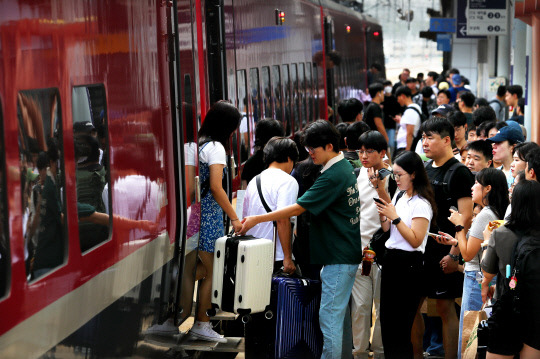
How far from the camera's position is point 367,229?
652 centimetres

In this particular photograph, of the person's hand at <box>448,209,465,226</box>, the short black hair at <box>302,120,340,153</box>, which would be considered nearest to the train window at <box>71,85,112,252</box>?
the short black hair at <box>302,120,340,153</box>

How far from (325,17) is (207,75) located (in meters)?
9.38

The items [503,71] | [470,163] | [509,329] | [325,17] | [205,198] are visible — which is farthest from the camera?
[503,71]

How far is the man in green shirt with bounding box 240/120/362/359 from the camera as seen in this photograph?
230 inches

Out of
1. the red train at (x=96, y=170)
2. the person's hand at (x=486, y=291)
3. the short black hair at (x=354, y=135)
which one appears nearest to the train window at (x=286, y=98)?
the short black hair at (x=354, y=135)

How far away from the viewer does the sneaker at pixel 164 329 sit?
511 centimetres

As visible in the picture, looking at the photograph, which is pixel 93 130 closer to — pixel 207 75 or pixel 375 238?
pixel 375 238

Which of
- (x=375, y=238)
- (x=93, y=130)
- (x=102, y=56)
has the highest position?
(x=102, y=56)

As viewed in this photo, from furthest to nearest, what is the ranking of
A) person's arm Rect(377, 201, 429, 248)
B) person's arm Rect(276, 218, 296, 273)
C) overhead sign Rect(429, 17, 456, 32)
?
1. overhead sign Rect(429, 17, 456, 32)
2. person's arm Rect(276, 218, 296, 273)
3. person's arm Rect(377, 201, 429, 248)

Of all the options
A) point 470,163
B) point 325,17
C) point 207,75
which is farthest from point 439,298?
point 325,17

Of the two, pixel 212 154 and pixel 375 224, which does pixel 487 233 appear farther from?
pixel 212 154

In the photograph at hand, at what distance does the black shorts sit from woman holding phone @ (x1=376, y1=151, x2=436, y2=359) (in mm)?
155

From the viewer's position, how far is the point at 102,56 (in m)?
4.25

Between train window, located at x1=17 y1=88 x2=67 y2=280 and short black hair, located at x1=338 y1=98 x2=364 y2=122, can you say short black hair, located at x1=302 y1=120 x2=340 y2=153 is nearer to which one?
train window, located at x1=17 y1=88 x2=67 y2=280
